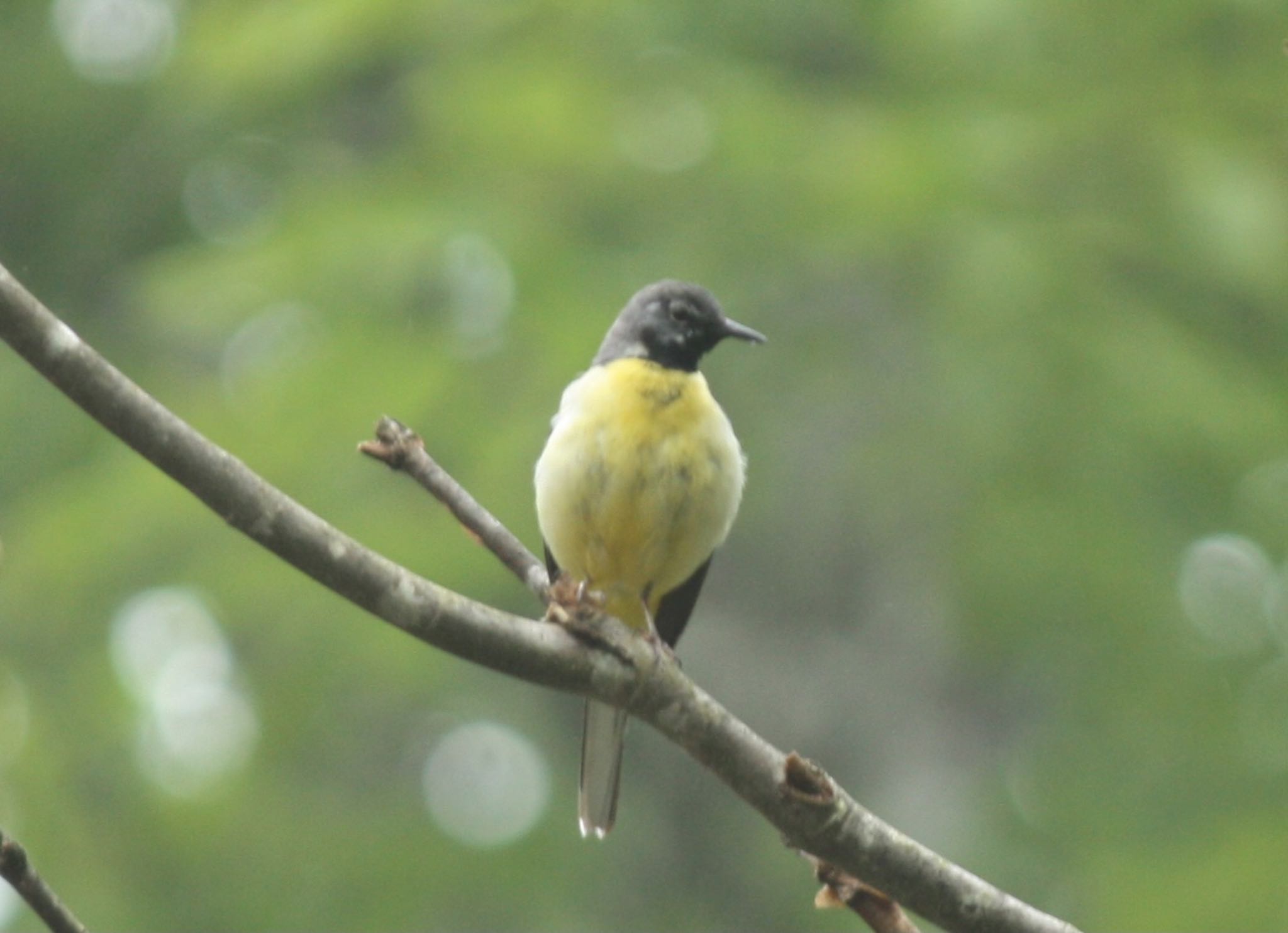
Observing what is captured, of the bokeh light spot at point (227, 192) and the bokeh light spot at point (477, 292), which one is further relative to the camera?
the bokeh light spot at point (227, 192)

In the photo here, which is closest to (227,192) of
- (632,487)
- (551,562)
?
(551,562)

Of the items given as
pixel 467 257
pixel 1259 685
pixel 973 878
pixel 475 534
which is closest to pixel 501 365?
pixel 467 257

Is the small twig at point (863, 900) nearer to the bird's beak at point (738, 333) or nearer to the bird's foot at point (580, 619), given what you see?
the bird's foot at point (580, 619)

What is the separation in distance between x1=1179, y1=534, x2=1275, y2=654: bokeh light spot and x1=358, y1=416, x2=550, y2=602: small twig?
534 centimetres

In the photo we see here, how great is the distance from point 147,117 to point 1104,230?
577 cm

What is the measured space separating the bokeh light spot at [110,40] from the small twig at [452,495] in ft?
21.9

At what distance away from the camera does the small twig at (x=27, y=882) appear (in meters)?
2.42

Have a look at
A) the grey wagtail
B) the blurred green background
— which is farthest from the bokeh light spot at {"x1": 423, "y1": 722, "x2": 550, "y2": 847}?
the grey wagtail

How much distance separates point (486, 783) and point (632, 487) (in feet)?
20.9

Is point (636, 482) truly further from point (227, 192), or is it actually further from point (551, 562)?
point (227, 192)

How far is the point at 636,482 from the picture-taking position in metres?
5.27

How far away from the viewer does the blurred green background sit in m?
6.63

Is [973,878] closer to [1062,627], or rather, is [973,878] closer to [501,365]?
[501,365]

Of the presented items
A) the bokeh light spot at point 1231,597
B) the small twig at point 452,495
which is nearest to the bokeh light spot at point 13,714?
the small twig at point 452,495
